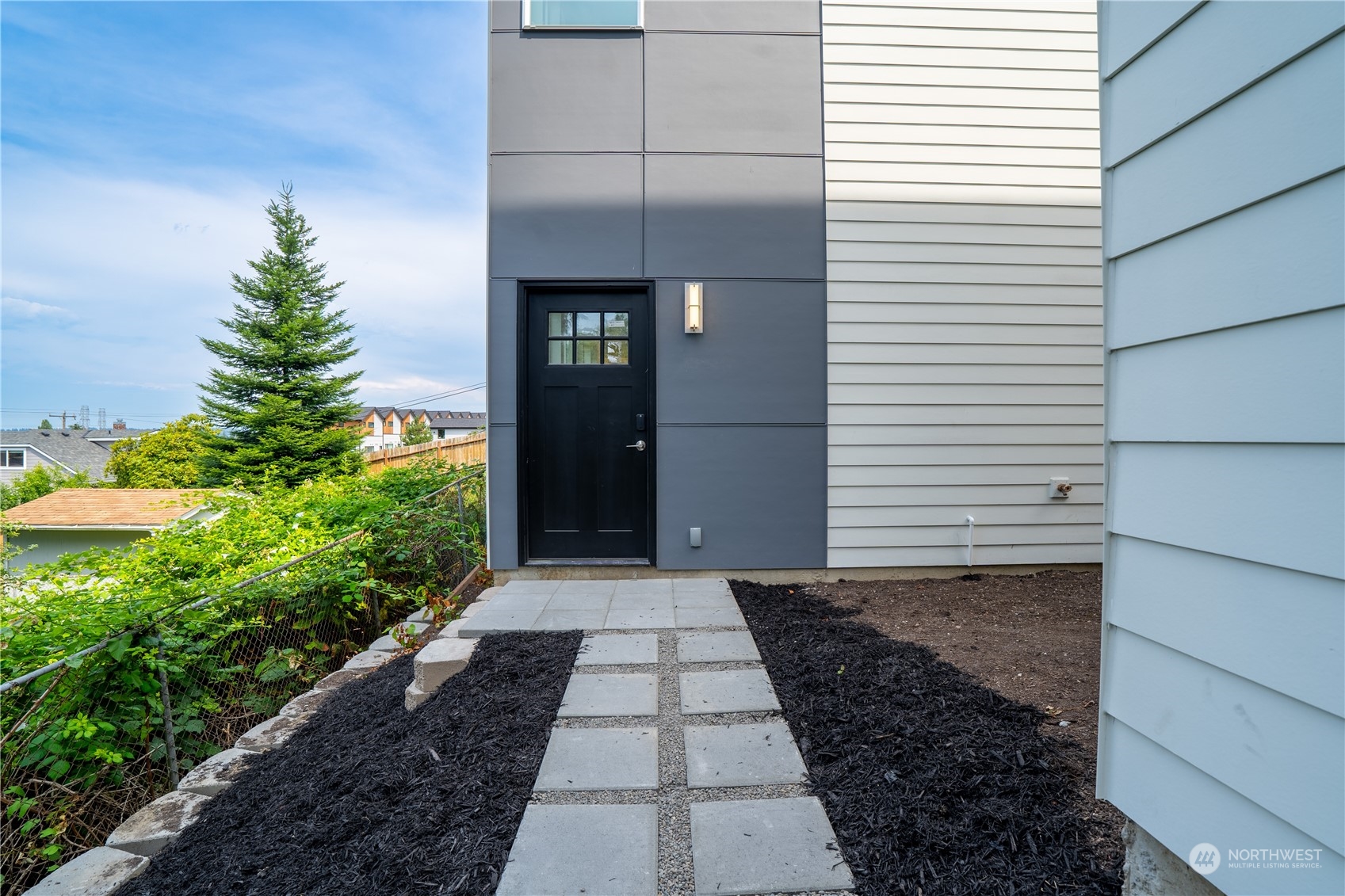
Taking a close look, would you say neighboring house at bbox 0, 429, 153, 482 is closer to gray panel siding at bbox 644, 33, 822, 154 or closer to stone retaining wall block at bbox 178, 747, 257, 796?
gray panel siding at bbox 644, 33, 822, 154

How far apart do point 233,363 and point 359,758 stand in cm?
1691

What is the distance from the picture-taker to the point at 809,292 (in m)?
3.99

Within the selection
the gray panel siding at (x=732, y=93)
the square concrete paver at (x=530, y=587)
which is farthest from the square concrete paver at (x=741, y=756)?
the gray panel siding at (x=732, y=93)

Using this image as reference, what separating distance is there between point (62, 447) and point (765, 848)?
43.1 metres

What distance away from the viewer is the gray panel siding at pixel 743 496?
399 cm

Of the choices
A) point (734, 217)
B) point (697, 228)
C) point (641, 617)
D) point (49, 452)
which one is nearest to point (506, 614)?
point (641, 617)

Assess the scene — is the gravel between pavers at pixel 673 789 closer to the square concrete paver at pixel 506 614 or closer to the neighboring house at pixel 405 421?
the square concrete paver at pixel 506 614

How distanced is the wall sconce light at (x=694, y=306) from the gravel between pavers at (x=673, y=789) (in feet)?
7.04

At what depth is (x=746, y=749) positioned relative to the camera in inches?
73.2

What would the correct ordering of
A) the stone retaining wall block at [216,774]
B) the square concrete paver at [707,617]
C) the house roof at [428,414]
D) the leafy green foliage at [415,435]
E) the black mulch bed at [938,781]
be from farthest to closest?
the house roof at [428,414] → the leafy green foliage at [415,435] → the square concrete paver at [707,617] → the stone retaining wall block at [216,774] → the black mulch bed at [938,781]

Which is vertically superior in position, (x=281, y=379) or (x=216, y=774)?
(x=281, y=379)

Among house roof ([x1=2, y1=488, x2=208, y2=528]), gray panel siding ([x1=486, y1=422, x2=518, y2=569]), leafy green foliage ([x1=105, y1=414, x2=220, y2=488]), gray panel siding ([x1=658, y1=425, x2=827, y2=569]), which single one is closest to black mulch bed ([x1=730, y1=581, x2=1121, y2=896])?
gray panel siding ([x1=658, y1=425, x2=827, y2=569])

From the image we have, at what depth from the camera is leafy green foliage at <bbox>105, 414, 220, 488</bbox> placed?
16.1 metres

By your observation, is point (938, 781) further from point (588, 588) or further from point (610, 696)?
point (588, 588)
